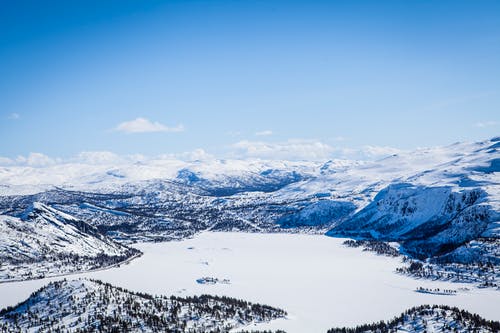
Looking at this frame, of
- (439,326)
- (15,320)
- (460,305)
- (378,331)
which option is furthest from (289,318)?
(15,320)

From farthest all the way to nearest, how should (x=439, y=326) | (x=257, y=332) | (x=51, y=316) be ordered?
(x=51, y=316), (x=257, y=332), (x=439, y=326)

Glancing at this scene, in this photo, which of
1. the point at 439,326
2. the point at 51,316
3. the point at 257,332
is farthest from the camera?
the point at 51,316

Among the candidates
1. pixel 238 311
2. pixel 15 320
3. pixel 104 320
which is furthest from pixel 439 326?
pixel 15 320

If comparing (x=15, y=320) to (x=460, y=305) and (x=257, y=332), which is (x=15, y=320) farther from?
(x=460, y=305)

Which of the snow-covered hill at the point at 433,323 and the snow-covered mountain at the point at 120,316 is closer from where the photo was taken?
the snow-covered hill at the point at 433,323

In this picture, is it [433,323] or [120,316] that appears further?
[120,316]

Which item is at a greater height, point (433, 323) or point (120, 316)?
point (433, 323)

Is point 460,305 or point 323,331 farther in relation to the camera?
point 460,305

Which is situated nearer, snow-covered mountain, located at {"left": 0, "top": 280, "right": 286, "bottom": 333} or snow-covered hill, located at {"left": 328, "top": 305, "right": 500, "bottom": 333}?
snow-covered hill, located at {"left": 328, "top": 305, "right": 500, "bottom": 333}
